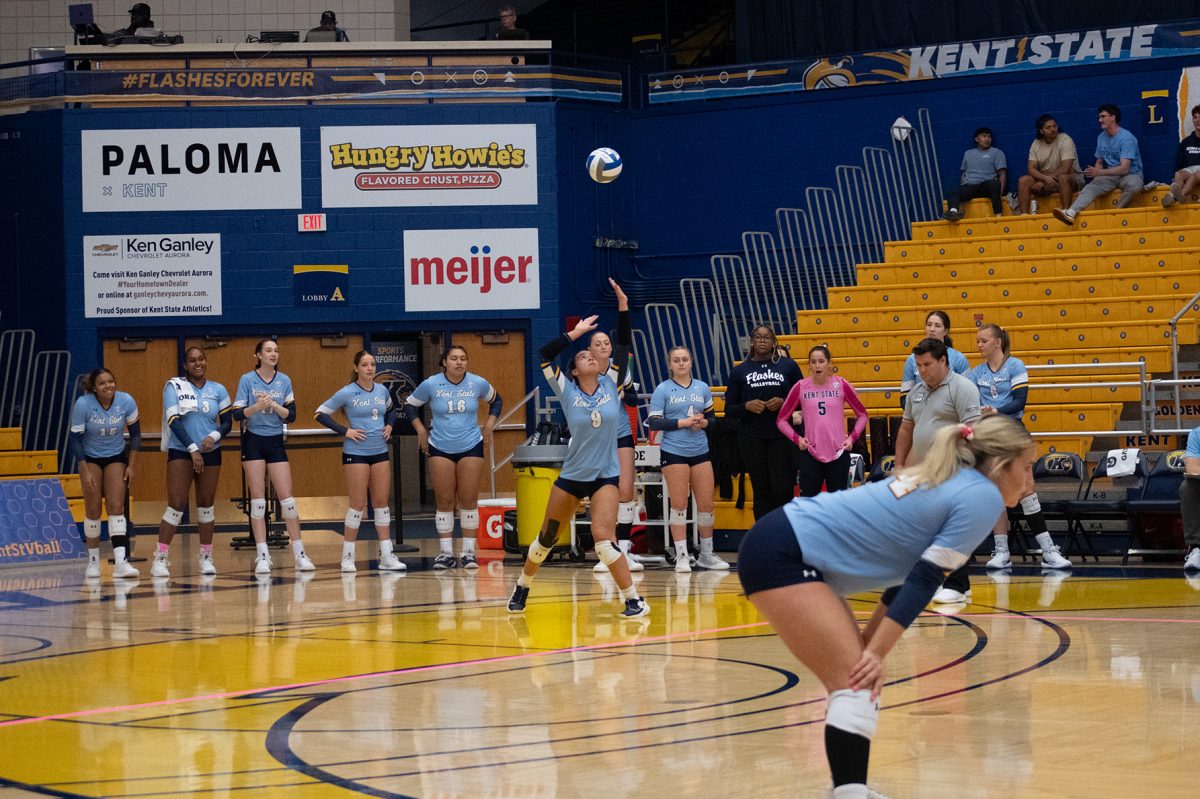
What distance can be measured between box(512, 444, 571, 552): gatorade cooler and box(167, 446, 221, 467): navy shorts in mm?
2899

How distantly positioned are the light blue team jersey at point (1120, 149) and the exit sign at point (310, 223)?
10540 millimetres

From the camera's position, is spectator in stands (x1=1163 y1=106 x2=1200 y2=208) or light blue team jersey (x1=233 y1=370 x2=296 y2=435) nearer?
light blue team jersey (x1=233 y1=370 x2=296 y2=435)

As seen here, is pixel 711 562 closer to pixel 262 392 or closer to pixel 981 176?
pixel 262 392

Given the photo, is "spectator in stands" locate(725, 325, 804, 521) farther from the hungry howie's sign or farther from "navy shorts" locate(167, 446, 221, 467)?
the hungry howie's sign

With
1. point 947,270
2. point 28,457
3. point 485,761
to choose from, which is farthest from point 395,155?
point 485,761

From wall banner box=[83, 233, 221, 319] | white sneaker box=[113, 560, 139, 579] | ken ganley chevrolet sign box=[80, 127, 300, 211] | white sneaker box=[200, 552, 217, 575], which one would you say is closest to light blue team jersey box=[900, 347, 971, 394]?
white sneaker box=[200, 552, 217, 575]

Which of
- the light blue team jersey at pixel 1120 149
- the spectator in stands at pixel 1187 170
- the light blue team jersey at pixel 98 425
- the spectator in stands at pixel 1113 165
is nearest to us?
the light blue team jersey at pixel 98 425

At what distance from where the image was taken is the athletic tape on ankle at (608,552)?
10402mm

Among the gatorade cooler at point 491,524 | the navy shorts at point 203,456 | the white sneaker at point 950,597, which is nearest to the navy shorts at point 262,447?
the navy shorts at point 203,456

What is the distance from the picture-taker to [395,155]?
2192 cm

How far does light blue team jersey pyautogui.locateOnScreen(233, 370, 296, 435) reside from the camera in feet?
47.9

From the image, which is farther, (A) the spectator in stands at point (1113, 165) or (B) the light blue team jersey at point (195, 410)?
(A) the spectator in stands at point (1113, 165)

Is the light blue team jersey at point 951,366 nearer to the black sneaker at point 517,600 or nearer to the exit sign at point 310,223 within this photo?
the black sneaker at point 517,600

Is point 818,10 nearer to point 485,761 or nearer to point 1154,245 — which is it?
point 1154,245
